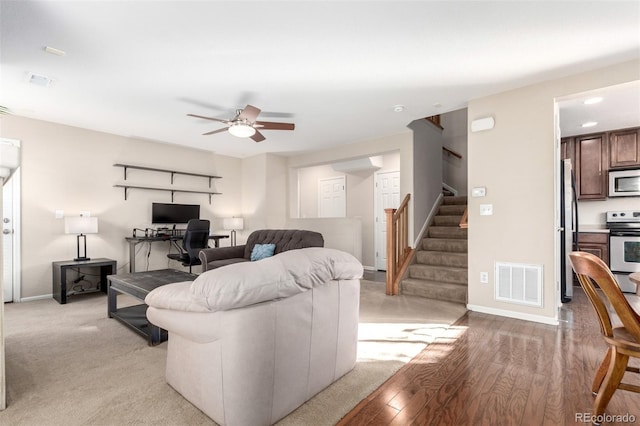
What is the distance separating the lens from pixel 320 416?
63.2 inches

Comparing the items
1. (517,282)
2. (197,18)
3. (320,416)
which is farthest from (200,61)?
(517,282)

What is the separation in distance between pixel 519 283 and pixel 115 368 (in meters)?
3.79

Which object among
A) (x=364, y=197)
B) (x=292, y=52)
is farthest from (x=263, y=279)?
(x=364, y=197)

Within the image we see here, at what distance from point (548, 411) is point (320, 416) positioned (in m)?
1.26

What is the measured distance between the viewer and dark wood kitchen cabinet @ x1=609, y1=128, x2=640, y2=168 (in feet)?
14.4

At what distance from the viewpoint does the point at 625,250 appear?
168 inches

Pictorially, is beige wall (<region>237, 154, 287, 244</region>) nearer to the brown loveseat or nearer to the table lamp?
the table lamp

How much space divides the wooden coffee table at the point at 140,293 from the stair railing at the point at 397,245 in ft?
8.61

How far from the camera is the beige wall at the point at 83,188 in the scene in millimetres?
4113

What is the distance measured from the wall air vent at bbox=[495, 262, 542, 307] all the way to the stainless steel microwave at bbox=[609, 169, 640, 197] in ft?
8.92

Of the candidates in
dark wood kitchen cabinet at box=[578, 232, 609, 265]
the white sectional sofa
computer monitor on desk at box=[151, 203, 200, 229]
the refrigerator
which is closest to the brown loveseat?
computer monitor on desk at box=[151, 203, 200, 229]

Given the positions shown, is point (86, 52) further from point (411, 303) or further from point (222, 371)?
point (411, 303)

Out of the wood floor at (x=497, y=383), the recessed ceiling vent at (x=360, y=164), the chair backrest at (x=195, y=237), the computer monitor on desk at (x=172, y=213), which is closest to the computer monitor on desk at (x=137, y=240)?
the computer monitor on desk at (x=172, y=213)

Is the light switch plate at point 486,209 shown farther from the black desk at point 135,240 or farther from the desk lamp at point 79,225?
the desk lamp at point 79,225
